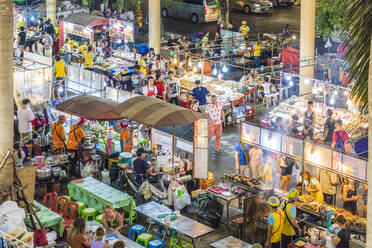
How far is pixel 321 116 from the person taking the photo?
1877 centimetres

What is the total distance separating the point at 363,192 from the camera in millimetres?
14086

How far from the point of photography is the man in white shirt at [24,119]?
17672 millimetres

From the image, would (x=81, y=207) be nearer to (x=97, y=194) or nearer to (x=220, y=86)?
(x=97, y=194)

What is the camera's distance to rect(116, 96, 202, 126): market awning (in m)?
14.8

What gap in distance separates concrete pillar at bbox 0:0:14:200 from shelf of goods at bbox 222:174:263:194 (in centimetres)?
500

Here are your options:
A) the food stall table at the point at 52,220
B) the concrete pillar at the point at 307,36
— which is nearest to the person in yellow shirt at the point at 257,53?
the concrete pillar at the point at 307,36

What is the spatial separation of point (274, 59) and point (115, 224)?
47.3 ft

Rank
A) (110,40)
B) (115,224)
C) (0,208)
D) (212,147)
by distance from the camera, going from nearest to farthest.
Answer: (0,208)
(115,224)
(212,147)
(110,40)

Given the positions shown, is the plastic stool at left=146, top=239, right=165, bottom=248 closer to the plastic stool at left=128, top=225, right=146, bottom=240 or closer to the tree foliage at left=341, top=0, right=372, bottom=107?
the plastic stool at left=128, top=225, right=146, bottom=240

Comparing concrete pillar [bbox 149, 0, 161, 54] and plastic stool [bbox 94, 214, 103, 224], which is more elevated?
concrete pillar [bbox 149, 0, 161, 54]

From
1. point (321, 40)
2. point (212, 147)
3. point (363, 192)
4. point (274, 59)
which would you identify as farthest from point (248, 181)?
point (321, 40)

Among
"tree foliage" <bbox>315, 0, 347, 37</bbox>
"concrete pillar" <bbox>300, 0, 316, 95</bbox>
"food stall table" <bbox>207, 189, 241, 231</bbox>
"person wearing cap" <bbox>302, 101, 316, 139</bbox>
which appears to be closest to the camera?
"food stall table" <bbox>207, 189, 241, 231</bbox>

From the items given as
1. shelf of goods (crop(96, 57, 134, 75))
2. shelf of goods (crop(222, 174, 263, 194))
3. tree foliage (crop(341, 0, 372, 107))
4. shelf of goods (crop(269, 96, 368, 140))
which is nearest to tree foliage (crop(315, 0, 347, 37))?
shelf of goods (crop(269, 96, 368, 140))

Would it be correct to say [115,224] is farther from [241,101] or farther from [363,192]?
[241,101]
